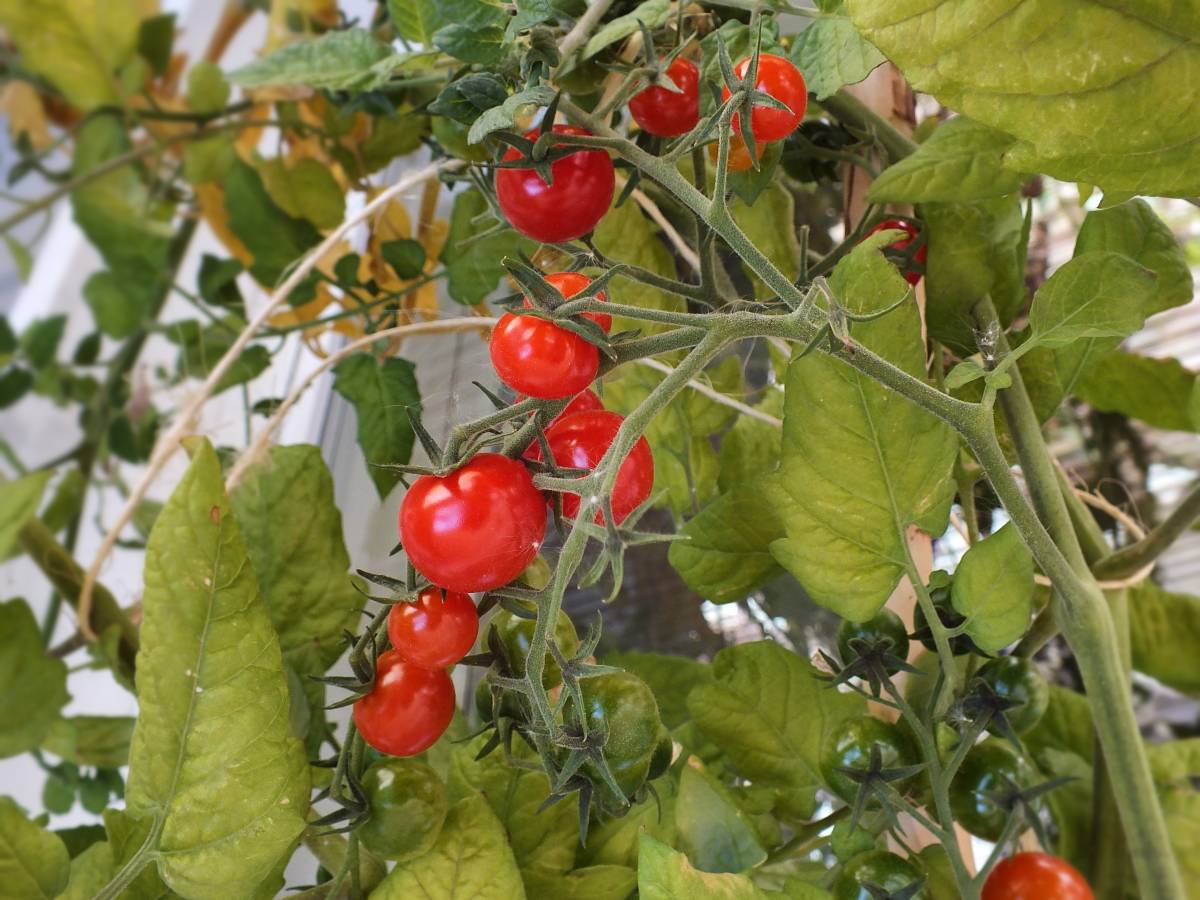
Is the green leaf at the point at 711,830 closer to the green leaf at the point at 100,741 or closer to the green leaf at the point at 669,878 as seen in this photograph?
the green leaf at the point at 669,878

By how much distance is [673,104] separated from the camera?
0.94ft

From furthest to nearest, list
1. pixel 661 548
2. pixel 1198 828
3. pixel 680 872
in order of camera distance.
Result: pixel 661 548 < pixel 1198 828 < pixel 680 872

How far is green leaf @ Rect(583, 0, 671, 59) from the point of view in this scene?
0.26 metres

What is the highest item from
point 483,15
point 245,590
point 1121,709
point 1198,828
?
point 483,15

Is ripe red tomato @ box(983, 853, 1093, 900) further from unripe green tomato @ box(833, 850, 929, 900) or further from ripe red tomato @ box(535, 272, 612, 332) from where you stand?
ripe red tomato @ box(535, 272, 612, 332)

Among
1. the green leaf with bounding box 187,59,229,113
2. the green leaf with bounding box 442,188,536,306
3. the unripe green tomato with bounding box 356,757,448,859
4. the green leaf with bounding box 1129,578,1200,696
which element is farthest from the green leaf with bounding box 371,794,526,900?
the green leaf with bounding box 187,59,229,113

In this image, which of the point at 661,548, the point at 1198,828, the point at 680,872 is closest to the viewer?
the point at 680,872

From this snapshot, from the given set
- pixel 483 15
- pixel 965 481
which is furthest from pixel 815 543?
pixel 483 15

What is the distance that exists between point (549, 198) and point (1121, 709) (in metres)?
0.23

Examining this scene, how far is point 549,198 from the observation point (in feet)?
0.87

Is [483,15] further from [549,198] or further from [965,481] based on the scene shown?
[965,481]

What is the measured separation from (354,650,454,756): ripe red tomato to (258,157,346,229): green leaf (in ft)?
1.09

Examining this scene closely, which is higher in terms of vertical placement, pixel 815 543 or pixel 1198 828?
pixel 815 543

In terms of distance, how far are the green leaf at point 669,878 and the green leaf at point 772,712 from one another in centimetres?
9
